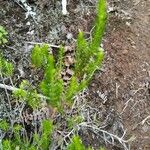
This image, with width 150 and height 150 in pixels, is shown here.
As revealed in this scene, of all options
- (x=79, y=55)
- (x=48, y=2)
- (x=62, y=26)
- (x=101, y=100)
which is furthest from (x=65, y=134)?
(x=48, y=2)

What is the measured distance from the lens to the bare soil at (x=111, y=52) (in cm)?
434

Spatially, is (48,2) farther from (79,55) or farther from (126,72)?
(79,55)

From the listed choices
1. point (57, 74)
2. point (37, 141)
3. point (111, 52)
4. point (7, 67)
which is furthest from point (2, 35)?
point (37, 141)

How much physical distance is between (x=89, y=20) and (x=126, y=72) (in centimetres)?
70

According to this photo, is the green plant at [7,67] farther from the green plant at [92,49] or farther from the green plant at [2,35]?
the green plant at [2,35]

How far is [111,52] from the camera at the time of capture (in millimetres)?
4754

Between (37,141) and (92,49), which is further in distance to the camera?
(37,141)

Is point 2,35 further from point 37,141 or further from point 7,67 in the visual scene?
point 37,141

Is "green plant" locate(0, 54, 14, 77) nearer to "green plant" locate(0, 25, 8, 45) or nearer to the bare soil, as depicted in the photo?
the bare soil

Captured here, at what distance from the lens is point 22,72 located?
4348mm

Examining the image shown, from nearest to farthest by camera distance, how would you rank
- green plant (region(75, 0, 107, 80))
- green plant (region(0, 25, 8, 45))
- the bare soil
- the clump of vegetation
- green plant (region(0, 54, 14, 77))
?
1. the clump of vegetation
2. green plant (region(75, 0, 107, 80))
3. green plant (region(0, 54, 14, 77))
4. the bare soil
5. green plant (region(0, 25, 8, 45))

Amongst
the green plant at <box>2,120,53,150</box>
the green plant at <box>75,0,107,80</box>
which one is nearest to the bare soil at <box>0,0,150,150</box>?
the green plant at <box>2,120,53,150</box>

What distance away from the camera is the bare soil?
4.34m

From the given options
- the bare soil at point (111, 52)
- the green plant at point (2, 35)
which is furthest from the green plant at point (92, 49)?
the green plant at point (2, 35)
